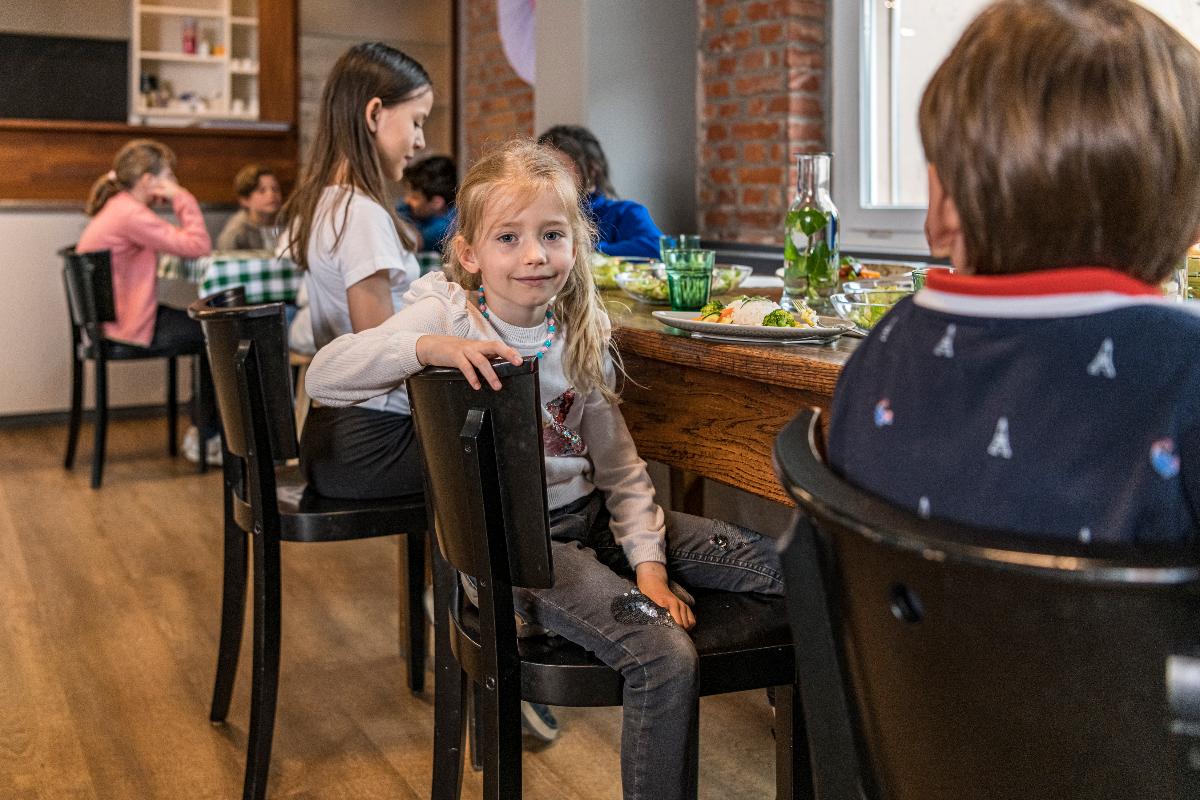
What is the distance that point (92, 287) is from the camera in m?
4.16

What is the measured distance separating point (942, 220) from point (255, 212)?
4641 millimetres

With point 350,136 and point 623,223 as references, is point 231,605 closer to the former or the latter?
point 350,136

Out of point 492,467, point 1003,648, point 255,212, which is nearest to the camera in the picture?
point 1003,648

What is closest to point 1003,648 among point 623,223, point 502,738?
point 502,738

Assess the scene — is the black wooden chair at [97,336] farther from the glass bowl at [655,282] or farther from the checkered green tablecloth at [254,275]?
the glass bowl at [655,282]

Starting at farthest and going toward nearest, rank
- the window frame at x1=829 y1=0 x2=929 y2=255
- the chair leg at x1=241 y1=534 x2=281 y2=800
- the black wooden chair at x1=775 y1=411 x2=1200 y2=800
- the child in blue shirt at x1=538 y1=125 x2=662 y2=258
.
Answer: the window frame at x1=829 y1=0 x2=929 y2=255
the child in blue shirt at x1=538 y1=125 x2=662 y2=258
the chair leg at x1=241 y1=534 x2=281 y2=800
the black wooden chair at x1=775 y1=411 x2=1200 y2=800

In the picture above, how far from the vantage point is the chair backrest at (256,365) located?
1.78m

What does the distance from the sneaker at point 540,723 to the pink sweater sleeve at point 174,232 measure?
2905 millimetres

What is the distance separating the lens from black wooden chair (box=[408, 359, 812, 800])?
1166mm

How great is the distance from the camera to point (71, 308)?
14.4 feet

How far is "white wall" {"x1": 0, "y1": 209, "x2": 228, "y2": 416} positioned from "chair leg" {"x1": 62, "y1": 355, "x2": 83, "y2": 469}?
0.77 meters

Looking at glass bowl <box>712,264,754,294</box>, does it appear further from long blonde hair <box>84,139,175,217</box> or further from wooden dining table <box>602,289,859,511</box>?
long blonde hair <box>84,139,175,217</box>

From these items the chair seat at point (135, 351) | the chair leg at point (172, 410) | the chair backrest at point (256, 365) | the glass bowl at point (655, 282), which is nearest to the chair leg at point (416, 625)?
the chair backrest at point (256, 365)

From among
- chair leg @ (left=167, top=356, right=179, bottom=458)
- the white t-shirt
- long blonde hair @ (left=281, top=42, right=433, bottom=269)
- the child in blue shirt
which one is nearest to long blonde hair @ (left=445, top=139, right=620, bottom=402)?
the white t-shirt
